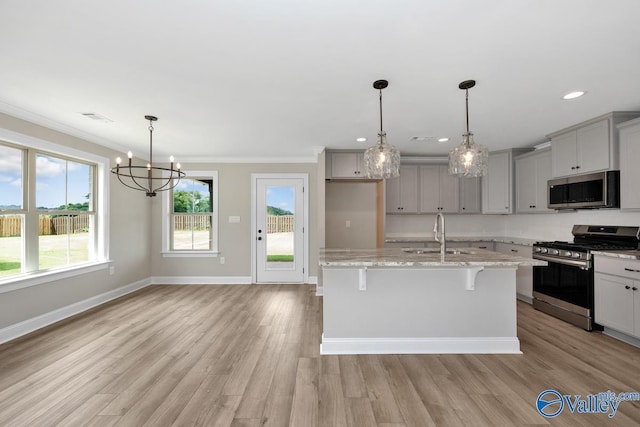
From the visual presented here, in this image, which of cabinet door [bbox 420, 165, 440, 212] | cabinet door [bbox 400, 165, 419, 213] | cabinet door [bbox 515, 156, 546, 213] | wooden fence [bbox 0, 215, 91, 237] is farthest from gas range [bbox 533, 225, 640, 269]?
wooden fence [bbox 0, 215, 91, 237]

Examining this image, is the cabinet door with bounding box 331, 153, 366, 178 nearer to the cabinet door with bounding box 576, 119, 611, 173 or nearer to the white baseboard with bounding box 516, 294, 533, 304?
the cabinet door with bounding box 576, 119, 611, 173

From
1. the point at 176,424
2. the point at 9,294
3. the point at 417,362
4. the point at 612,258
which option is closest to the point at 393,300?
the point at 417,362

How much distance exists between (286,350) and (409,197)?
355cm

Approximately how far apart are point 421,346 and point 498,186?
Answer: 350cm

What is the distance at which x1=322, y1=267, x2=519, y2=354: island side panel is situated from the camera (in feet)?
8.96

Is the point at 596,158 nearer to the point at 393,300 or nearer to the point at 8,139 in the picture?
the point at 393,300

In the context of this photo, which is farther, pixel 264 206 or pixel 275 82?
pixel 264 206

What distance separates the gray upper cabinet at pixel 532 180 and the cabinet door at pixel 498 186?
0.13 meters

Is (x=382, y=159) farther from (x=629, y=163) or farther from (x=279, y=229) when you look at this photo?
(x=279, y=229)

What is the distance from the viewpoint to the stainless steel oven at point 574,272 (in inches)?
126

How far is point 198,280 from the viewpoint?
17.9 feet

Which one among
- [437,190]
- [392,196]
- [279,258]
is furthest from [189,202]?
[437,190]

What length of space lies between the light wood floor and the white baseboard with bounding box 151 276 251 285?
1.94m

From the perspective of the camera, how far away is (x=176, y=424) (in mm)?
1800
